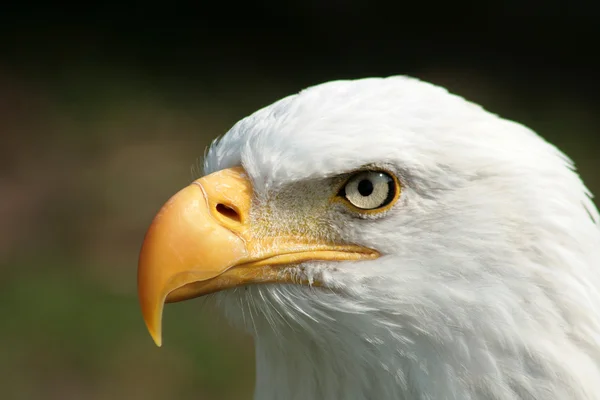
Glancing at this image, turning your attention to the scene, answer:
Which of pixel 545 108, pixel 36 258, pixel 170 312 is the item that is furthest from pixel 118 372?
pixel 545 108

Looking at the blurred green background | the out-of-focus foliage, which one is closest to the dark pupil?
the out-of-focus foliage

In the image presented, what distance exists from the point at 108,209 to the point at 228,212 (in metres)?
4.78

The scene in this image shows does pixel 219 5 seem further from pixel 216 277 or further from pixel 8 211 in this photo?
pixel 216 277

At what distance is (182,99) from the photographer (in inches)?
330

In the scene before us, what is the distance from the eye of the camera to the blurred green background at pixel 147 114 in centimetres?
559

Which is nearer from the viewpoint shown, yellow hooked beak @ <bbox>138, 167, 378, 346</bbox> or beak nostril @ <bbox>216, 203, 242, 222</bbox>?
yellow hooked beak @ <bbox>138, 167, 378, 346</bbox>

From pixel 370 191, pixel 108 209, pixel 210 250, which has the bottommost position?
pixel 108 209

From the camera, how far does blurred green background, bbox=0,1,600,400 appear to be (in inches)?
220

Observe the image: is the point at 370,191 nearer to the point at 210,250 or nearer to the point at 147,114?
the point at 210,250

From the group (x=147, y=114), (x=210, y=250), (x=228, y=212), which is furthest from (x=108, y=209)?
(x=210, y=250)

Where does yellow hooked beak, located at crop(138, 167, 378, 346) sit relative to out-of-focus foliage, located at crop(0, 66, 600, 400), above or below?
above

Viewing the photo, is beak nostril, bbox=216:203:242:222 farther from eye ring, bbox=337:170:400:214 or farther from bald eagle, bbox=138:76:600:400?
eye ring, bbox=337:170:400:214

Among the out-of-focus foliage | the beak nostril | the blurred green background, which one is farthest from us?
the blurred green background

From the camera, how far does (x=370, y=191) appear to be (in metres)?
2.22
